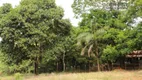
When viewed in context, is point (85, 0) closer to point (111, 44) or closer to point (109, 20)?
point (109, 20)

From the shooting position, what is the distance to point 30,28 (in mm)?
26375

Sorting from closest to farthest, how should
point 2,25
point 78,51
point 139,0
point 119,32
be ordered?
point 139,0, point 2,25, point 119,32, point 78,51

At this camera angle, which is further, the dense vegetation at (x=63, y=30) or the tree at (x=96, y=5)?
the tree at (x=96, y=5)

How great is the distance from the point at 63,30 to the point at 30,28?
15.3ft

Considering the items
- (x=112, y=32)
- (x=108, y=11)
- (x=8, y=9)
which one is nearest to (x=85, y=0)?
(x=108, y=11)

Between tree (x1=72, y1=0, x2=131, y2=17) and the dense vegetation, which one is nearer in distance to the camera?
the dense vegetation

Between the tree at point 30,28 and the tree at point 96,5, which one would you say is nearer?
the tree at point 30,28

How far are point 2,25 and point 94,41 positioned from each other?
10.9 meters

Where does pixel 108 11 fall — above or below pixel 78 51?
above

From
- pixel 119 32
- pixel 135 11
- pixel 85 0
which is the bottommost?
pixel 119 32

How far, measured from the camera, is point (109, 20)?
32.4 m

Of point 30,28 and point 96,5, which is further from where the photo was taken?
point 96,5

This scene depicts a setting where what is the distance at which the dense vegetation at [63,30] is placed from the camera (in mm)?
26328

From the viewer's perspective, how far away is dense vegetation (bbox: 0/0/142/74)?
26.3 m
